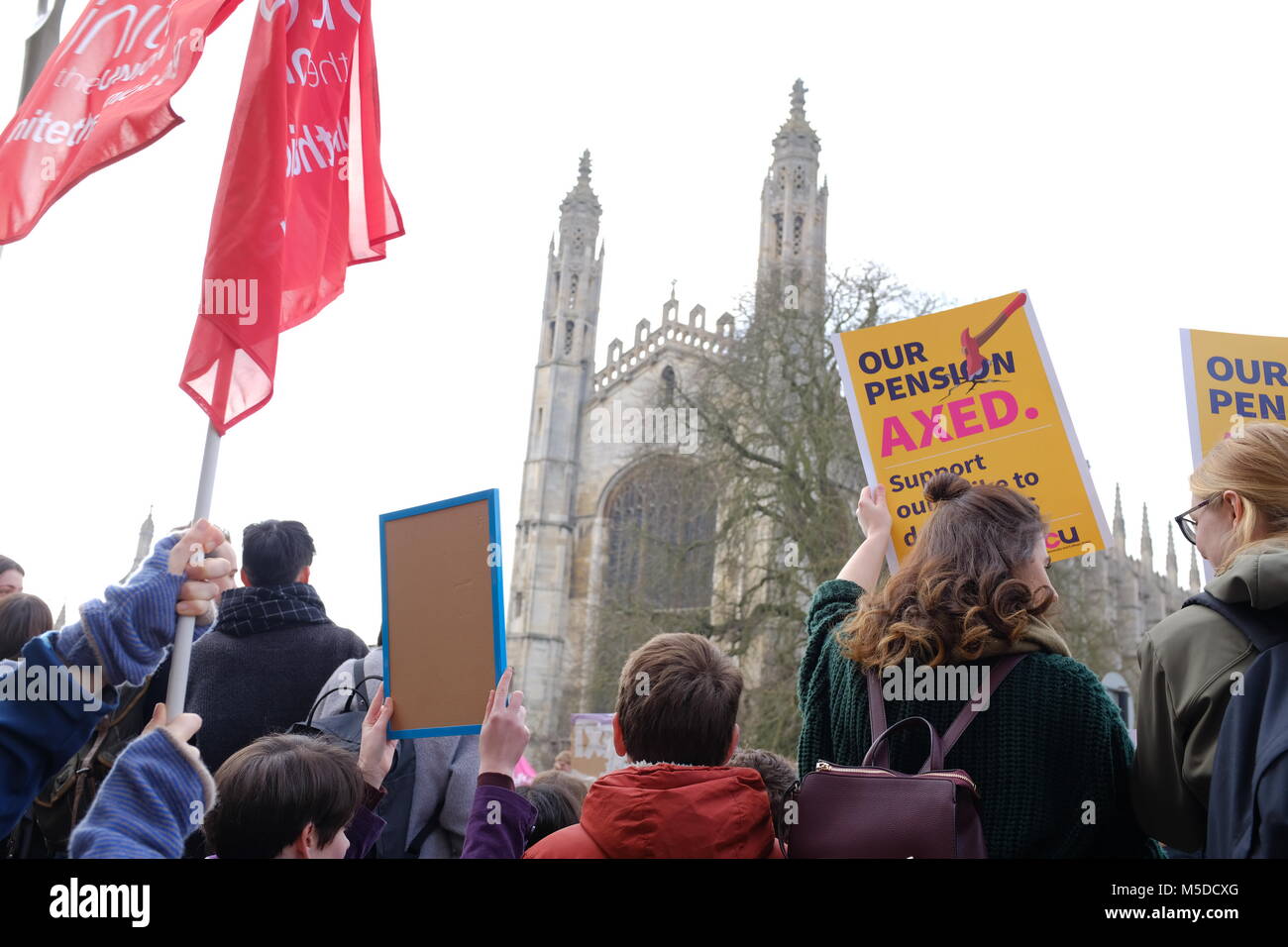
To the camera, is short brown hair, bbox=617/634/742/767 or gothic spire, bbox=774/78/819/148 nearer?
short brown hair, bbox=617/634/742/767

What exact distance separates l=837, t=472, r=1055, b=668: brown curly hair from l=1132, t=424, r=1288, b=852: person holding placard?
0.89 feet

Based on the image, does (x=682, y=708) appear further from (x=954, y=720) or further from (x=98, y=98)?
(x=98, y=98)

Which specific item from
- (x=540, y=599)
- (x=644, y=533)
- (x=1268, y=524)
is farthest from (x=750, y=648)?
(x=1268, y=524)

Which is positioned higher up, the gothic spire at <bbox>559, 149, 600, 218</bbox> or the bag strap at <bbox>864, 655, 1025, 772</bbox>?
the gothic spire at <bbox>559, 149, 600, 218</bbox>

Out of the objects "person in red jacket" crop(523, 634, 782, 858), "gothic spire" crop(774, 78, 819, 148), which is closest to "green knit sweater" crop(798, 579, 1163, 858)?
"person in red jacket" crop(523, 634, 782, 858)

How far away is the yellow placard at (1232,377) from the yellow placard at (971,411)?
0.66 metres

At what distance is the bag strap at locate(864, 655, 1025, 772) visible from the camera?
7.86ft

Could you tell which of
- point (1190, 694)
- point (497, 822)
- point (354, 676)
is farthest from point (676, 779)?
point (354, 676)

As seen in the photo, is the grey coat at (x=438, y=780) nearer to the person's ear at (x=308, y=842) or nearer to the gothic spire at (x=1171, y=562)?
the person's ear at (x=308, y=842)

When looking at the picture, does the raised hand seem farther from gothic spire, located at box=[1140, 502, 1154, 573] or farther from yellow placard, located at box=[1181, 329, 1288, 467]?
gothic spire, located at box=[1140, 502, 1154, 573]

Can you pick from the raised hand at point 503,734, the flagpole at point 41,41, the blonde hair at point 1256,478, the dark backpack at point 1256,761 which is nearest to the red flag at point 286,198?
the raised hand at point 503,734

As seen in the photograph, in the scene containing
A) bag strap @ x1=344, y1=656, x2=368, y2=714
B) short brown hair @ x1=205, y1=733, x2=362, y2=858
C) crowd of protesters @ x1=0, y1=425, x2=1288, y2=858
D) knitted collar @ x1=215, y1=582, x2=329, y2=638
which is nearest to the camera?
crowd of protesters @ x1=0, y1=425, x2=1288, y2=858
